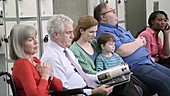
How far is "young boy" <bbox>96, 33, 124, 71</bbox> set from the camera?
2.62 meters

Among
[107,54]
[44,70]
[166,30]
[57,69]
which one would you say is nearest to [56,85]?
[57,69]

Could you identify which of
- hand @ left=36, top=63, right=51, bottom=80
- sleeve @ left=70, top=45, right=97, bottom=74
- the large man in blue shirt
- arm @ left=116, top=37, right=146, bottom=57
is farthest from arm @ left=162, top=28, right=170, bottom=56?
hand @ left=36, top=63, right=51, bottom=80

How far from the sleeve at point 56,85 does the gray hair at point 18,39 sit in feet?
0.96

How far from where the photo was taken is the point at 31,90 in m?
1.87

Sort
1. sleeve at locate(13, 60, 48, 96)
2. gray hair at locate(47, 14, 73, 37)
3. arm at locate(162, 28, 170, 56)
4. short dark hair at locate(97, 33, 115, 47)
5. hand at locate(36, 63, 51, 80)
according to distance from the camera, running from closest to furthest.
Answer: sleeve at locate(13, 60, 48, 96)
hand at locate(36, 63, 51, 80)
gray hair at locate(47, 14, 73, 37)
short dark hair at locate(97, 33, 115, 47)
arm at locate(162, 28, 170, 56)

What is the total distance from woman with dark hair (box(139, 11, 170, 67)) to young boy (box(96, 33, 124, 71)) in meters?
0.74

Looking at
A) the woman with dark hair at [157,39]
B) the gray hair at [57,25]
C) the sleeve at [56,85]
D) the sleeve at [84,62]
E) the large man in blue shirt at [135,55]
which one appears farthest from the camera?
the woman with dark hair at [157,39]

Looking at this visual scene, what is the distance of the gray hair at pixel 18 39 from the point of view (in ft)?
6.46

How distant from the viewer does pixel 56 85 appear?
217 cm

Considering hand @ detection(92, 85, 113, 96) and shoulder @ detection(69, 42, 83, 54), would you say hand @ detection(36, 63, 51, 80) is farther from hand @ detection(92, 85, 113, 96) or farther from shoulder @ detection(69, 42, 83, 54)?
shoulder @ detection(69, 42, 83, 54)

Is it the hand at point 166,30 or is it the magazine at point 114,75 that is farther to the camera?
the hand at point 166,30

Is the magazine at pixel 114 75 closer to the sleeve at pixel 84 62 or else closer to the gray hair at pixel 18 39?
the sleeve at pixel 84 62

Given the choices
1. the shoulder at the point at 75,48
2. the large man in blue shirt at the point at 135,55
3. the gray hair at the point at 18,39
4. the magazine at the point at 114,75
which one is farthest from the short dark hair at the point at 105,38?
the gray hair at the point at 18,39

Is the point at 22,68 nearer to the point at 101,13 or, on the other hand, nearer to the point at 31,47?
the point at 31,47
